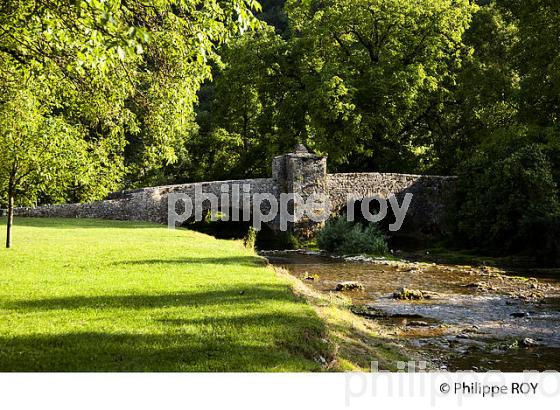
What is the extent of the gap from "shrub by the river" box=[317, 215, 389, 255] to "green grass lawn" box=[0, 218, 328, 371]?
10.1 metres

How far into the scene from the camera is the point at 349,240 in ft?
80.1

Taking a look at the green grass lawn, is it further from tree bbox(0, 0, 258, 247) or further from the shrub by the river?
the shrub by the river

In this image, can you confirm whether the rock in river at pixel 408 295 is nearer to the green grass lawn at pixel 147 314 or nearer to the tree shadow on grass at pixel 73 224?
the green grass lawn at pixel 147 314

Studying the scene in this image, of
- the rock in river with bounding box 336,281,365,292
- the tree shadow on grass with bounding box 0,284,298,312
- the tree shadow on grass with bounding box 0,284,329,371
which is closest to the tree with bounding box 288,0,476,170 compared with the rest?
the rock in river with bounding box 336,281,365,292

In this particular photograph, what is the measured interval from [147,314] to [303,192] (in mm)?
20282

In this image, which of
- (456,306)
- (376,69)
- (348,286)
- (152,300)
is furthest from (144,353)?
(376,69)

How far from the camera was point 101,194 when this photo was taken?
15.4m

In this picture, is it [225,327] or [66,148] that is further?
[66,148]

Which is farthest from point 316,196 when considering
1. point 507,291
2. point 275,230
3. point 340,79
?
point 507,291

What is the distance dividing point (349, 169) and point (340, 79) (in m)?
7.28

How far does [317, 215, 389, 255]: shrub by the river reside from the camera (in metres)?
24.3

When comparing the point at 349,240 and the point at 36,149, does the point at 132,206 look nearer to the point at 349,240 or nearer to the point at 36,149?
the point at 349,240
